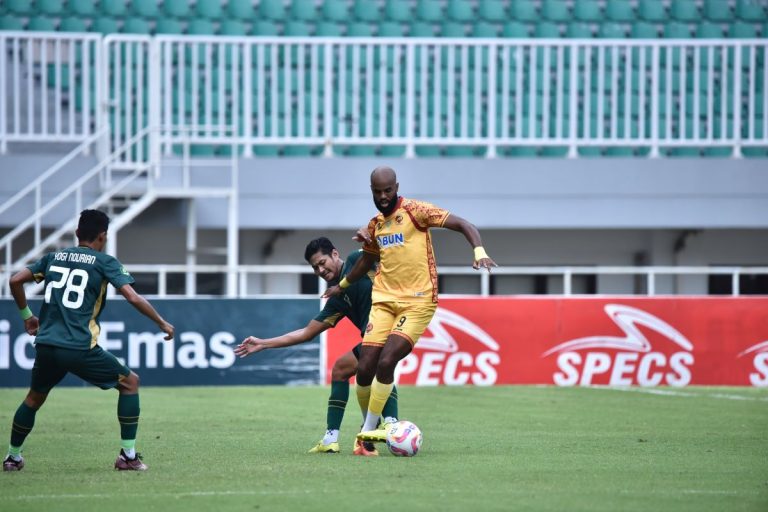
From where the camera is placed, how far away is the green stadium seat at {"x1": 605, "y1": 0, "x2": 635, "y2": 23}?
22.8 metres

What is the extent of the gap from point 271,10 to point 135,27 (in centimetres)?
231

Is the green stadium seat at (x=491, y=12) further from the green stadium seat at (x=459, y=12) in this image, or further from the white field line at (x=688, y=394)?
the white field line at (x=688, y=394)

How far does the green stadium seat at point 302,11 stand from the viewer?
73.5 ft

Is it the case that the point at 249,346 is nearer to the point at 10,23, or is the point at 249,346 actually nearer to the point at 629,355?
the point at 629,355

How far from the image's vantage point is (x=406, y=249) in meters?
9.09

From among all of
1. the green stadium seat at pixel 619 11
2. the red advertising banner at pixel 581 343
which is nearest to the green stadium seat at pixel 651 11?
the green stadium seat at pixel 619 11

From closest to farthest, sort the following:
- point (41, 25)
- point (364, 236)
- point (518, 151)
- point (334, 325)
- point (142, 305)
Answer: point (142, 305) → point (364, 236) → point (334, 325) → point (518, 151) → point (41, 25)

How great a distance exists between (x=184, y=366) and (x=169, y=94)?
465cm

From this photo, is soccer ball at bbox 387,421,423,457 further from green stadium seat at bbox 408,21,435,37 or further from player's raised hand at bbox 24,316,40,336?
green stadium seat at bbox 408,21,435,37

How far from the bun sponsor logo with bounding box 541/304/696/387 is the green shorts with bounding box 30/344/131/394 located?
32.3 ft

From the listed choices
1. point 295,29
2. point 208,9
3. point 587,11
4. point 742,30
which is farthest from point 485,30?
point 208,9

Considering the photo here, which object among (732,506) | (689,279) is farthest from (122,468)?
(689,279)

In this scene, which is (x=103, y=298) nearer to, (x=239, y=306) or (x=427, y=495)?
(x=427, y=495)

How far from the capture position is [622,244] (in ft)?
72.5
